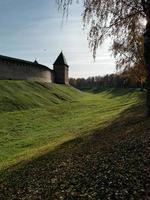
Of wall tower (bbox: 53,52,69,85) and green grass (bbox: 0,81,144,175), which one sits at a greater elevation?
wall tower (bbox: 53,52,69,85)

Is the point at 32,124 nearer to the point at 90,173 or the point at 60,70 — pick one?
the point at 90,173

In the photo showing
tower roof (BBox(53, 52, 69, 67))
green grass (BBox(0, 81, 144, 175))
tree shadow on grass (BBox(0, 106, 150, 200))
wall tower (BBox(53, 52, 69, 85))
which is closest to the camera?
tree shadow on grass (BBox(0, 106, 150, 200))

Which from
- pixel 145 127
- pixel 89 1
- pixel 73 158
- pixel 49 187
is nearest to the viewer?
pixel 49 187

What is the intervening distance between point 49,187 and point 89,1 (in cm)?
907

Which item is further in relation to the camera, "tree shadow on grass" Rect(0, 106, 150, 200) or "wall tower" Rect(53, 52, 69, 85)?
"wall tower" Rect(53, 52, 69, 85)

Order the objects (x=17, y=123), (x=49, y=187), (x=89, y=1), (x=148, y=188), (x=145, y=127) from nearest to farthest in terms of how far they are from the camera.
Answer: (x=148, y=188)
(x=49, y=187)
(x=145, y=127)
(x=89, y=1)
(x=17, y=123)

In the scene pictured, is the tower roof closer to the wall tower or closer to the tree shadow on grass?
the wall tower

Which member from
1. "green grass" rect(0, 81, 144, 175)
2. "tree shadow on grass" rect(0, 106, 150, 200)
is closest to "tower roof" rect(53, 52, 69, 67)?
"green grass" rect(0, 81, 144, 175)

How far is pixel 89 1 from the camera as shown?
1499 cm

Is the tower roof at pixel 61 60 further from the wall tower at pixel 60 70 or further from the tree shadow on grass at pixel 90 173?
the tree shadow on grass at pixel 90 173

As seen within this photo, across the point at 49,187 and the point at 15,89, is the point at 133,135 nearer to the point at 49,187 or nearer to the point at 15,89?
the point at 49,187

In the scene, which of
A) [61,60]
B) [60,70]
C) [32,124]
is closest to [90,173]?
[32,124]

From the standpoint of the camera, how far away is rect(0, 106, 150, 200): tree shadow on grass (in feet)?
25.0

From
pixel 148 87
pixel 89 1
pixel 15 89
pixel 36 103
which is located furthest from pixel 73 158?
pixel 15 89
